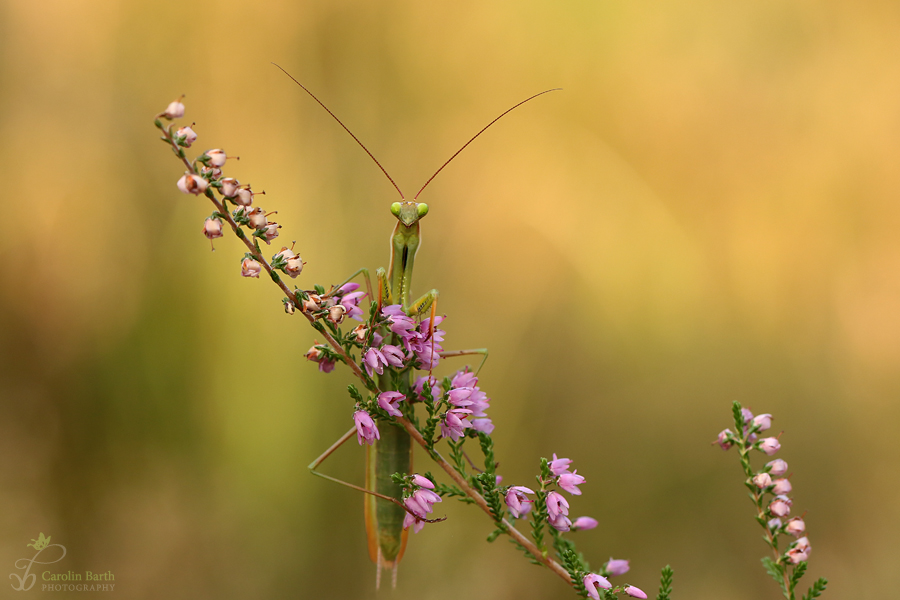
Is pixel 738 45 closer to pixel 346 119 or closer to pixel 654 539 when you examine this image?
pixel 346 119

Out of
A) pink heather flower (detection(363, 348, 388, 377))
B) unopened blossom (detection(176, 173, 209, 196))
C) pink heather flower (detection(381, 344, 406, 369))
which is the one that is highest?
unopened blossom (detection(176, 173, 209, 196))

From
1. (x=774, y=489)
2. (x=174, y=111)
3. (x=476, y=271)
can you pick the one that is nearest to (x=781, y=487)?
(x=774, y=489)

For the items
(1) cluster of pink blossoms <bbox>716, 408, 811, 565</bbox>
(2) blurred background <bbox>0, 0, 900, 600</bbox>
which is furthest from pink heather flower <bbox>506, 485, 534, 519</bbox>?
(2) blurred background <bbox>0, 0, 900, 600</bbox>

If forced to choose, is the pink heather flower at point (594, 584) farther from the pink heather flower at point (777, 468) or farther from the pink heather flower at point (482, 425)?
the pink heather flower at point (777, 468)

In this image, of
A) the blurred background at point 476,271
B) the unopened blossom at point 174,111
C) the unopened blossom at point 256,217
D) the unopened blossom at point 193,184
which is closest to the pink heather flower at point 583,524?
the unopened blossom at point 256,217

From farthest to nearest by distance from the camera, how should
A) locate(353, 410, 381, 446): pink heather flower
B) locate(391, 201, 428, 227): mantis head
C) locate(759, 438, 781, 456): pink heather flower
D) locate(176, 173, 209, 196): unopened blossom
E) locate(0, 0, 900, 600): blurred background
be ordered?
locate(0, 0, 900, 600): blurred background → locate(391, 201, 428, 227): mantis head → locate(759, 438, 781, 456): pink heather flower → locate(353, 410, 381, 446): pink heather flower → locate(176, 173, 209, 196): unopened blossom

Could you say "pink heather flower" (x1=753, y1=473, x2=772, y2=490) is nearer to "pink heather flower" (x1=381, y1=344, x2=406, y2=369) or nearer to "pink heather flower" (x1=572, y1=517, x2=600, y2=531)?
"pink heather flower" (x1=572, y1=517, x2=600, y2=531)

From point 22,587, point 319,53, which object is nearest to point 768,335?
point 319,53
